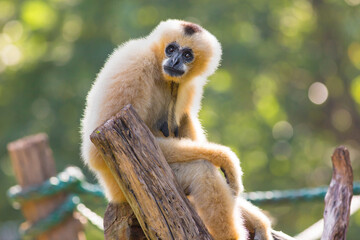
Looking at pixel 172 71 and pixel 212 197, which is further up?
pixel 172 71

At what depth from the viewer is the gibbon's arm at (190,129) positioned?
4.05 m

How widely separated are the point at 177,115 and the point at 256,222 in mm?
975

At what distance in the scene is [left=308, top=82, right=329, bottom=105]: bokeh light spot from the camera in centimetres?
1124

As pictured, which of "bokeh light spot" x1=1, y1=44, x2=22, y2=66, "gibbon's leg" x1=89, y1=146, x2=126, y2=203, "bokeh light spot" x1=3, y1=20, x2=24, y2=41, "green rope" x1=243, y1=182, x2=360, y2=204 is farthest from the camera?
"bokeh light spot" x1=3, y1=20, x2=24, y2=41

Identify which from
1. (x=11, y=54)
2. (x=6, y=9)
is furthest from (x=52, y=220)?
(x=6, y=9)

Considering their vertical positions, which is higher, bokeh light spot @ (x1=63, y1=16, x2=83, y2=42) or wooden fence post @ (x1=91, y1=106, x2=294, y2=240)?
bokeh light spot @ (x1=63, y1=16, x2=83, y2=42)

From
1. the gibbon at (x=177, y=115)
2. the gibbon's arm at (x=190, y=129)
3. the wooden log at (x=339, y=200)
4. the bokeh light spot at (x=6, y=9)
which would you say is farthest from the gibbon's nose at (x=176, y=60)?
the bokeh light spot at (x=6, y=9)

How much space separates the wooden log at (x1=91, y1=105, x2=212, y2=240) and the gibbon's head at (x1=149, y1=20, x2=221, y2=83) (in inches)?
41.1

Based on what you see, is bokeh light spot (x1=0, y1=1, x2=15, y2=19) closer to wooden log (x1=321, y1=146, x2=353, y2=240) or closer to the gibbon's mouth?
the gibbon's mouth

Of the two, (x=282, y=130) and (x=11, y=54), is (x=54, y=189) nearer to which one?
(x=282, y=130)

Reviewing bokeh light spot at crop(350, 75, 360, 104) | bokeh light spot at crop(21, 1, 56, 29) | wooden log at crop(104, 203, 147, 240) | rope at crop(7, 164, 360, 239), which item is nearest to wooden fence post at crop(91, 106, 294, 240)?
wooden log at crop(104, 203, 147, 240)

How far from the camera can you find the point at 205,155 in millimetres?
3352

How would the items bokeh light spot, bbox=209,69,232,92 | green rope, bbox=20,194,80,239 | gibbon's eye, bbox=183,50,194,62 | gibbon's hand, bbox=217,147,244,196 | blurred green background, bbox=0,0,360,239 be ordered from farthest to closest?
bokeh light spot, bbox=209,69,232,92
blurred green background, bbox=0,0,360,239
green rope, bbox=20,194,80,239
gibbon's eye, bbox=183,50,194,62
gibbon's hand, bbox=217,147,244,196

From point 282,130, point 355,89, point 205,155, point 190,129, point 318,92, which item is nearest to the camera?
point 205,155
